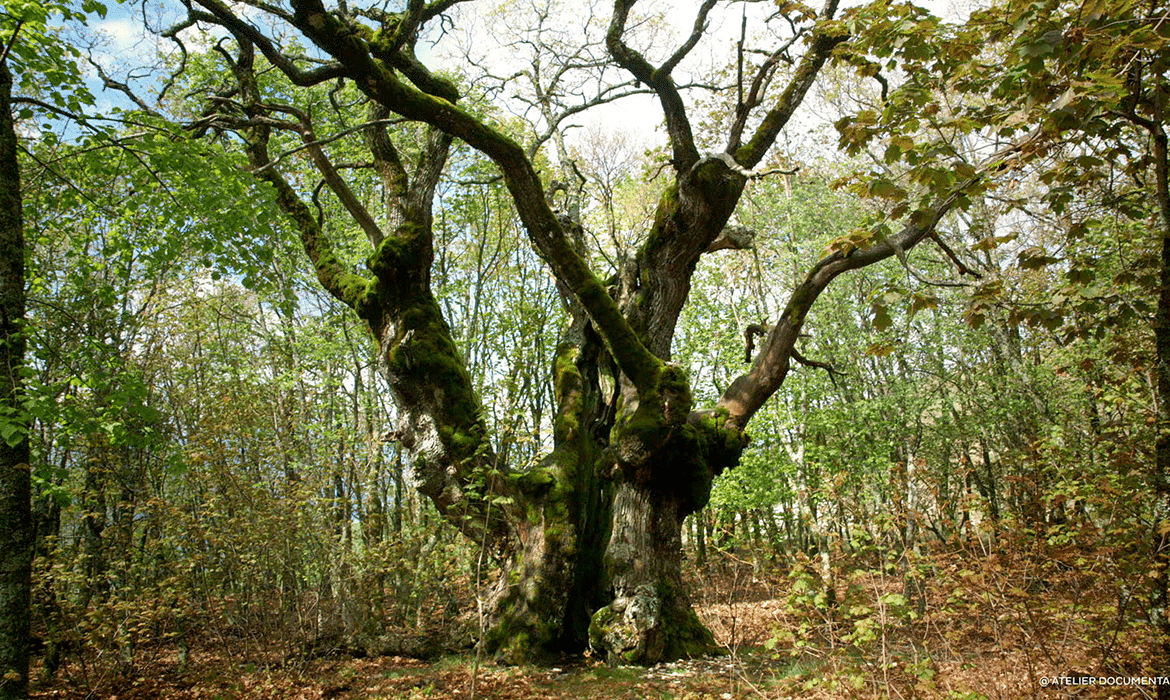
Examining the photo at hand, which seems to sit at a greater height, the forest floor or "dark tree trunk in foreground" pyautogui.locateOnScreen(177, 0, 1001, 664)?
"dark tree trunk in foreground" pyautogui.locateOnScreen(177, 0, 1001, 664)

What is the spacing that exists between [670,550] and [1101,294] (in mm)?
4672

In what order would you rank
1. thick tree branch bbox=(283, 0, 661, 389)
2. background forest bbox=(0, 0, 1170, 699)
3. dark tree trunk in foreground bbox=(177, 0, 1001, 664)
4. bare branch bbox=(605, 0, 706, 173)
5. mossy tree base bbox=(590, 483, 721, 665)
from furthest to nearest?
bare branch bbox=(605, 0, 706, 173)
dark tree trunk in foreground bbox=(177, 0, 1001, 664)
mossy tree base bbox=(590, 483, 721, 665)
thick tree branch bbox=(283, 0, 661, 389)
background forest bbox=(0, 0, 1170, 699)

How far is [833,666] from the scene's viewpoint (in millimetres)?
3625

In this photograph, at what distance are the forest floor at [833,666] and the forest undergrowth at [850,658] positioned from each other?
21mm

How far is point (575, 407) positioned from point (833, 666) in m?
4.69

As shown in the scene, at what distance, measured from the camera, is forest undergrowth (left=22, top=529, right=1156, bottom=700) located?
11.4 feet

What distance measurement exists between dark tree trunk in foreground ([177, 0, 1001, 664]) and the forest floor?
556 mm

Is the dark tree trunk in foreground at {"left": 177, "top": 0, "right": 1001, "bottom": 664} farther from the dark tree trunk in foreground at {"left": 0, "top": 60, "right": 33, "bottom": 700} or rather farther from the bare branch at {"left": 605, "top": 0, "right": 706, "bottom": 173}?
the dark tree trunk in foreground at {"left": 0, "top": 60, "right": 33, "bottom": 700}

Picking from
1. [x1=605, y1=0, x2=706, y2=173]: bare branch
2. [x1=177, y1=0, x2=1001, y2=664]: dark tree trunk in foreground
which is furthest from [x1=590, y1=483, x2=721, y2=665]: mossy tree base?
[x1=605, y1=0, x2=706, y2=173]: bare branch

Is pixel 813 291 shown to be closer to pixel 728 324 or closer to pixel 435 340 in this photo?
pixel 435 340

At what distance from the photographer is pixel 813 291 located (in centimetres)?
711

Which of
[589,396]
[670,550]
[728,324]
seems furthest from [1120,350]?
[728,324]

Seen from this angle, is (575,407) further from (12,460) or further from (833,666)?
(12,460)

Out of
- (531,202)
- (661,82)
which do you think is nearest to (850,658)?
(531,202)
